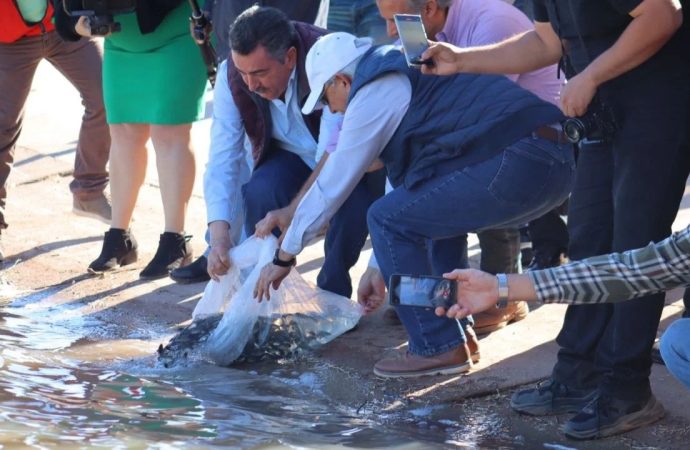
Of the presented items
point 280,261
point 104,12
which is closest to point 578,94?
point 280,261

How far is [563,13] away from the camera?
4020 mm

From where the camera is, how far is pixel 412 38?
4.15 metres

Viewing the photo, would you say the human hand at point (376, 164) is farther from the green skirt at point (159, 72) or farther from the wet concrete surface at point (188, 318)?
the green skirt at point (159, 72)

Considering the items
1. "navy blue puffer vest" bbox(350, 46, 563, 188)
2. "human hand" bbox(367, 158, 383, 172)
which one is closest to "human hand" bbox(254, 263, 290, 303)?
"human hand" bbox(367, 158, 383, 172)

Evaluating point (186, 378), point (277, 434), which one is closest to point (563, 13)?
point (277, 434)

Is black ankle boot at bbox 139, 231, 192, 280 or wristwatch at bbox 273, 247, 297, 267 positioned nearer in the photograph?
wristwatch at bbox 273, 247, 297, 267

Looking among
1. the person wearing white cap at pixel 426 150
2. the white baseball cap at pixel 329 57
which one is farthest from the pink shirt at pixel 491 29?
the white baseball cap at pixel 329 57

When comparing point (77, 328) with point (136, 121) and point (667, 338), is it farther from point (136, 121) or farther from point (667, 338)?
point (667, 338)

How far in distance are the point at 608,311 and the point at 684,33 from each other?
91 centimetres

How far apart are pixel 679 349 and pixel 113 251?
3463 mm

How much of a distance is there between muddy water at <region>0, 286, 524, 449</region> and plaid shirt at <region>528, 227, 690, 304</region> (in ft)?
2.94

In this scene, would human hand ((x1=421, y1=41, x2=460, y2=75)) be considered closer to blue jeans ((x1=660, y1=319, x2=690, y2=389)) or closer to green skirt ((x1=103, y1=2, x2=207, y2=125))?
blue jeans ((x1=660, y1=319, x2=690, y2=389))

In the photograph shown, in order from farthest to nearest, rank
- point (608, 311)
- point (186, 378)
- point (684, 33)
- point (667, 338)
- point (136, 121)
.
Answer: point (136, 121) < point (186, 378) < point (608, 311) < point (684, 33) < point (667, 338)

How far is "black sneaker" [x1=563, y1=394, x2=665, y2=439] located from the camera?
13.0 ft
